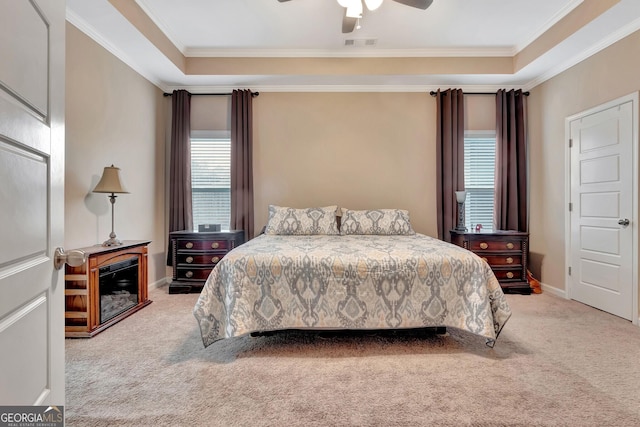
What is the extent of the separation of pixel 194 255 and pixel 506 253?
3.98 m

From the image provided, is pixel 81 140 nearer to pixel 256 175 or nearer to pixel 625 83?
pixel 256 175

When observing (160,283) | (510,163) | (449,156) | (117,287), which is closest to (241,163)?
(160,283)

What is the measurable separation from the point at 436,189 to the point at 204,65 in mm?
3545

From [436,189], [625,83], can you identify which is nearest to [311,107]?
[436,189]

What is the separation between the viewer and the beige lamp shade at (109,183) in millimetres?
2922

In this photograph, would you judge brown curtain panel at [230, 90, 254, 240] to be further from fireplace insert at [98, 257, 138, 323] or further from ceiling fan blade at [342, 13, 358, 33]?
ceiling fan blade at [342, 13, 358, 33]

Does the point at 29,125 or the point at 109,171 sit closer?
the point at 29,125

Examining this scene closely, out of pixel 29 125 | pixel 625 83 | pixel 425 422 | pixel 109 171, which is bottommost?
pixel 425 422

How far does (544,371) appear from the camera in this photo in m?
2.02

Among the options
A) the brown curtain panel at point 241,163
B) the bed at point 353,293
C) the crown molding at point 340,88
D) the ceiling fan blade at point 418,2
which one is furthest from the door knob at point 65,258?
the crown molding at point 340,88

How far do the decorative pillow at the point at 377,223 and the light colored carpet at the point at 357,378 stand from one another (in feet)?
4.44

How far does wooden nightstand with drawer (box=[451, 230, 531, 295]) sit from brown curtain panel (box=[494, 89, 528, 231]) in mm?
411

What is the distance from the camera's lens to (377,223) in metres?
3.77

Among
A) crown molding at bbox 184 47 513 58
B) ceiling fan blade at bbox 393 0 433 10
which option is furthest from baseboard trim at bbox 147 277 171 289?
ceiling fan blade at bbox 393 0 433 10
